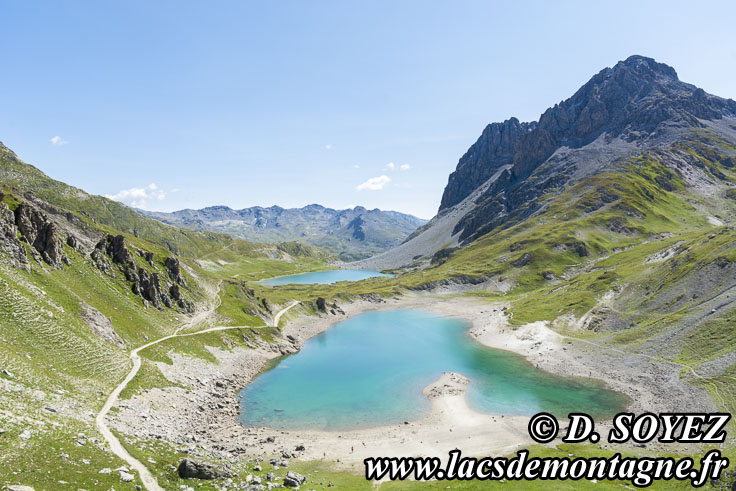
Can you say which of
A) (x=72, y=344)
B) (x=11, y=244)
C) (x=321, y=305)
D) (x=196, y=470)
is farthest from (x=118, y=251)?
(x=321, y=305)

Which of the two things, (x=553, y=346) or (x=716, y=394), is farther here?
(x=553, y=346)

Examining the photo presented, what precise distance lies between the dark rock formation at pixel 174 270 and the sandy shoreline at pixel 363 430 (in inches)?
1327

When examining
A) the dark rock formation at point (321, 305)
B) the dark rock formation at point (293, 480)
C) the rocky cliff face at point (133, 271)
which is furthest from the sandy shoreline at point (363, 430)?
the dark rock formation at point (321, 305)

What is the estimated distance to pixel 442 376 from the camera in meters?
90.9

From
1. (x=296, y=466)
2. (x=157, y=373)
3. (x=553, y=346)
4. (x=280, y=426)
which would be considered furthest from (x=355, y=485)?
(x=553, y=346)

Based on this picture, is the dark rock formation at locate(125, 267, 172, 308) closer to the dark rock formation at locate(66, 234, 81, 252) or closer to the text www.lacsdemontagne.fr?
the dark rock formation at locate(66, 234, 81, 252)

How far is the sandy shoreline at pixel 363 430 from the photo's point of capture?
54.5m

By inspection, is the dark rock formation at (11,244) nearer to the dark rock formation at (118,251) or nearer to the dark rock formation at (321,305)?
the dark rock formation at (118,251)

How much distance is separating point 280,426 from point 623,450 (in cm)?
5367

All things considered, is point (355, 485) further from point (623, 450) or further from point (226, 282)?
point (226, 282)

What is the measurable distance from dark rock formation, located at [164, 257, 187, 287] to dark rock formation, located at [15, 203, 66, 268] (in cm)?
3592

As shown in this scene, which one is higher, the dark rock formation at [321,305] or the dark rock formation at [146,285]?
the dark rock formation at [146,285]

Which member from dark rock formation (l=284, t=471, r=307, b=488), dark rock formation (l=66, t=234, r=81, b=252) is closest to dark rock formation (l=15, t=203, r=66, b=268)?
dark rock formation (l=66, t=234, r=81, b=252)

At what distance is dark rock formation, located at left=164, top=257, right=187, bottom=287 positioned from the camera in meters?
116
